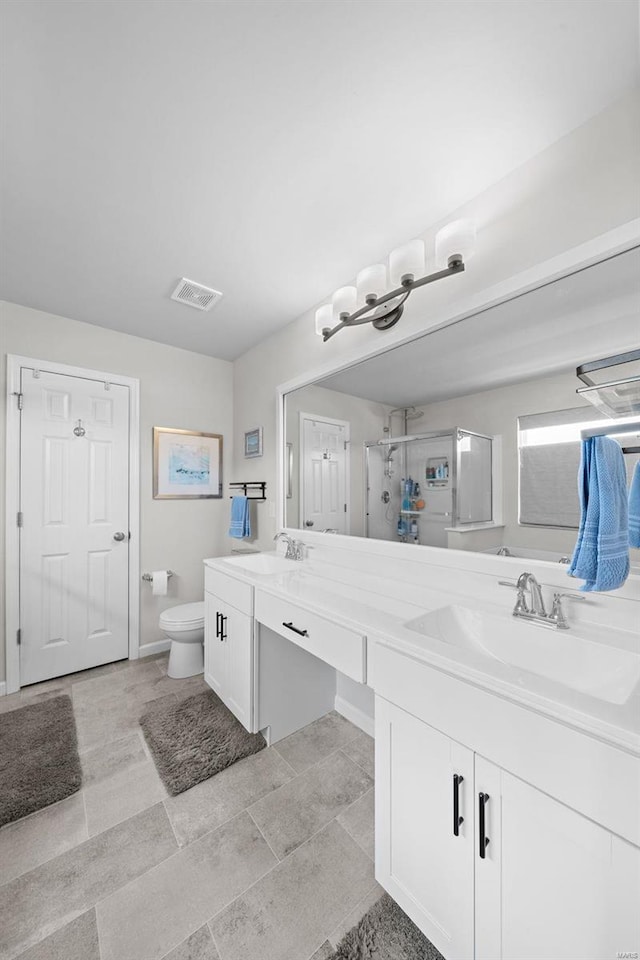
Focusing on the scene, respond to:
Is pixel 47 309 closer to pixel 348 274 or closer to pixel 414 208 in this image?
pixel 348 274

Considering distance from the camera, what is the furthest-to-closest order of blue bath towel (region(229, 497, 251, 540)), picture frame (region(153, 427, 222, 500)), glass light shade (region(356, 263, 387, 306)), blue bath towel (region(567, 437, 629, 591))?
1. picture frame (region(153, 427, 222, 500))
2. blue bath towel (region(229, 497, 251, 540))
3. glass light shade (region(356, 263, 387, 306))
4. blue bath towel (region(567, 437, 629, 591))

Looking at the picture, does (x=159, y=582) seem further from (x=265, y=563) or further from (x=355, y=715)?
(x=355, y=715)

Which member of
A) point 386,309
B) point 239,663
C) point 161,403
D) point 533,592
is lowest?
point 239,663

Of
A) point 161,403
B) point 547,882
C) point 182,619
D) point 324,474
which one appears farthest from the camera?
point 161,403

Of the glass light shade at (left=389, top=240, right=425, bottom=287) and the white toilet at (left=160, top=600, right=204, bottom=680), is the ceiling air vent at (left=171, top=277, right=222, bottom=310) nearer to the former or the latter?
the glass light shade at (left=389, top=240, right=425, bottom=287)

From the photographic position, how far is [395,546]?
1651mm

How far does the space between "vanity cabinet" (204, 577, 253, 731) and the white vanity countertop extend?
9.4 inches

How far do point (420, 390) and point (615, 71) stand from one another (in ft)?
3.24

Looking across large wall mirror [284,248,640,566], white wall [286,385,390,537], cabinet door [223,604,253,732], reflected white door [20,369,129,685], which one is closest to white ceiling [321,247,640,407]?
large wall mirror [284,248,640,566]

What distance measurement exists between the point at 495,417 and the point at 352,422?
742mm

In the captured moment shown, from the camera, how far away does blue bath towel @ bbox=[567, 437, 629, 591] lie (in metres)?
0.93

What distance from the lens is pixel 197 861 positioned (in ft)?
4.03

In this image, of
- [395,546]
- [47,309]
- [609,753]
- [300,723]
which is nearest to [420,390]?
[395,546]

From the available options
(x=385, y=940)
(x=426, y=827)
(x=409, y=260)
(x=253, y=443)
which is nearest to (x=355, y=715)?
(x=385, y=940)
